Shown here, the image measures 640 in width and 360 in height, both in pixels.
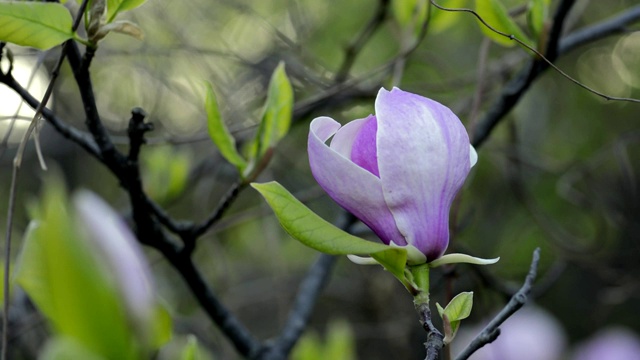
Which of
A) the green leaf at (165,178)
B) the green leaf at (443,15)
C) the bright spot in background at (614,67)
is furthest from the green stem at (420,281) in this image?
A: the bright spot in background at (614,67)

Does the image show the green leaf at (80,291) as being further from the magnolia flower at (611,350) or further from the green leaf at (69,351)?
the magnolia flower at (611,350)

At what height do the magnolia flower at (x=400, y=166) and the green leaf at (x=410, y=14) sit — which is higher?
the magnolia flower at (x=400, y=166)

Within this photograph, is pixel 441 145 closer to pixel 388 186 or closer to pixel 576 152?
pixel 388 186

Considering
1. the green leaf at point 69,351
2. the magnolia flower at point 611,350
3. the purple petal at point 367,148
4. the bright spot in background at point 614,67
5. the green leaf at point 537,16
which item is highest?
the green leaf at point 69,351

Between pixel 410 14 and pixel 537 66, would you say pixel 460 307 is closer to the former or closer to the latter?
pixel 537 66

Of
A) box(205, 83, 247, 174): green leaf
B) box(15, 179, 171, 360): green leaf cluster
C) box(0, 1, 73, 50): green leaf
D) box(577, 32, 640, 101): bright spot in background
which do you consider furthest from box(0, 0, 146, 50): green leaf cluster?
box(577, 32, 640, 101): bright spot in background

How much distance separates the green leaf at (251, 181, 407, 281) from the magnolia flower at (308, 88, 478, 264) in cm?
3

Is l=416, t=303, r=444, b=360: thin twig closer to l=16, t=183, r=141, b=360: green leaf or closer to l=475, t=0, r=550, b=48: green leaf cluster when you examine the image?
l=16, t=183, r=141, b=360: green leaf

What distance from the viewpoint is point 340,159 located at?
0.41 metres

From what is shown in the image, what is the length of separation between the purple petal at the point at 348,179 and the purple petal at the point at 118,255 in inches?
5.7

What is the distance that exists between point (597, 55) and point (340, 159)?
190 centimetres

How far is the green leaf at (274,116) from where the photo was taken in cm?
62

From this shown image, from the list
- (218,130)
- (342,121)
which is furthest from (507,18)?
(342,121)

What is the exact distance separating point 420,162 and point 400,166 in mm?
13
